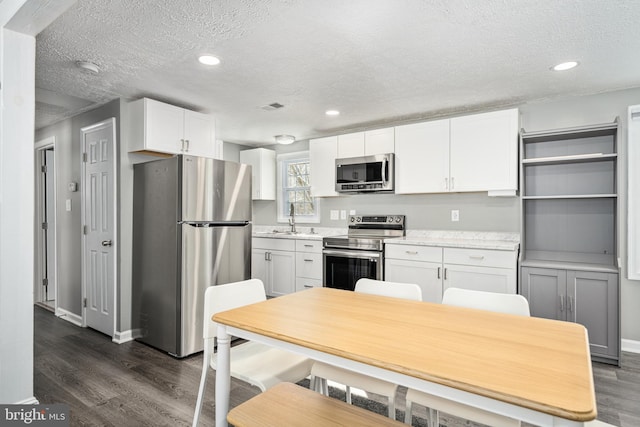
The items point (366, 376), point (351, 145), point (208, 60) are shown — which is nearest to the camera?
point (366, 376)

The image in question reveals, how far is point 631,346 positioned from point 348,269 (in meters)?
2.56

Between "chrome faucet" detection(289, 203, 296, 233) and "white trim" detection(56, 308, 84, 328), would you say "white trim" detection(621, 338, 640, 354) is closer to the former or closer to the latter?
"chrome faucet" detection(289, 203, 296, 233)

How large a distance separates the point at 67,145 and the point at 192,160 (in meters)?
1.98

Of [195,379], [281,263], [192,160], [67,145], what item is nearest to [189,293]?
[195,379]

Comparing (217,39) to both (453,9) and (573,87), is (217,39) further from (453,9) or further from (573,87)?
(573,87)

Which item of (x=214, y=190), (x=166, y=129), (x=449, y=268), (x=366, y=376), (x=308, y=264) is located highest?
(x=166, y=129)

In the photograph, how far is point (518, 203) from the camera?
3.56m

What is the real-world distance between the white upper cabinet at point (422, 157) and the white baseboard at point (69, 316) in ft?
12.3

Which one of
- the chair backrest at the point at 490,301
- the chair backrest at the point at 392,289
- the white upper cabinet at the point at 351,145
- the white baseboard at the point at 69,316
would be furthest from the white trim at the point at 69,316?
the chair backrest at the point at 490,301

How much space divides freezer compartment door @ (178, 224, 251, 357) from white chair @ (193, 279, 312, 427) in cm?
122

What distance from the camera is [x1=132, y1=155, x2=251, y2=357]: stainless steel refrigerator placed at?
3043 millimetres

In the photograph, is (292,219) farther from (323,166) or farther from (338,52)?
(338,52)

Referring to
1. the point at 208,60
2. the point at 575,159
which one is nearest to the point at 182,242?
the point at 208,60

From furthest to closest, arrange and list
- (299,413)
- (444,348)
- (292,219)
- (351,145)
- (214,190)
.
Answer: (292,219)
(351,145)
(214,190)
(299,413)
(444,348)
